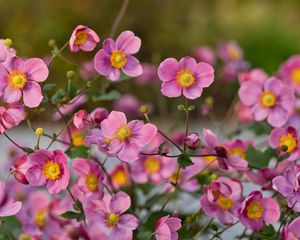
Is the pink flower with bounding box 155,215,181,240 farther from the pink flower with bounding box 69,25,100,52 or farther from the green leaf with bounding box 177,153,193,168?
the pink flower with bounding box 69,25,100,52

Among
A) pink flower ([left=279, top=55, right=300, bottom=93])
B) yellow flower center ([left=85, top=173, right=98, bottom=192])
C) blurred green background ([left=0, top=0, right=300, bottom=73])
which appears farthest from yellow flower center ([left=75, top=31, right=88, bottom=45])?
blurred green background ([left=0, top=0, right=300, bottom=73])

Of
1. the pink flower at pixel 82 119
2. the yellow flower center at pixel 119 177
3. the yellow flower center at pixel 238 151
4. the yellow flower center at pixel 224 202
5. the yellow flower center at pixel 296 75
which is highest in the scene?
the pink flower at pixel 82 119

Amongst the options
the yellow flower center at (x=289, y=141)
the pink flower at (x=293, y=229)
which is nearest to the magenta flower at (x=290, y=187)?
the pink flower at (x=293, y=229)

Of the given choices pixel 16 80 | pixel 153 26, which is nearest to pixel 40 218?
pixel 16 80

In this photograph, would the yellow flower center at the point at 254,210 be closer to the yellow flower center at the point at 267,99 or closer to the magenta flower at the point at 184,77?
the magenta flower at the point at 184,77

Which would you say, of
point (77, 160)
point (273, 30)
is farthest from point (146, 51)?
point (77, 160)

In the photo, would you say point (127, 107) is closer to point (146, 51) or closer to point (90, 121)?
point (90, 121)
